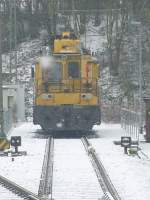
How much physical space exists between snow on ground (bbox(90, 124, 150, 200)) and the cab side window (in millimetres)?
5807

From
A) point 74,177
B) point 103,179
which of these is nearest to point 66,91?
point 74,177

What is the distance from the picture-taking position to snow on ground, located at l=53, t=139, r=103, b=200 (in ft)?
44.4

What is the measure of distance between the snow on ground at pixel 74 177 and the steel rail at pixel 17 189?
50 cm

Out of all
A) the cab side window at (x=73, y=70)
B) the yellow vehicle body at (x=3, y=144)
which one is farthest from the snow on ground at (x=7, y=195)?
the cab side window at (x=73, y=70)

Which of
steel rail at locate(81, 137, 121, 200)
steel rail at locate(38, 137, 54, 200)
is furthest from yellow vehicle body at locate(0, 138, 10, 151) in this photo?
steel rail at locate(81, 137, 121, 200)

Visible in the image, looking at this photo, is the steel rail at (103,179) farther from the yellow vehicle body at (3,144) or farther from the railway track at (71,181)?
the yellow vehicle body at (3,144)

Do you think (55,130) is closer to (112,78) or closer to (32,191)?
(32,191)

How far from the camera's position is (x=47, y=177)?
1616 cm

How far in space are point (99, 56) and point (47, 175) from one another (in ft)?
148

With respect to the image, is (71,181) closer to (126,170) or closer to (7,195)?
(7,195)

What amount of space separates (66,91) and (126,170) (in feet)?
45.3

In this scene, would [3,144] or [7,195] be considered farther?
[3,144]

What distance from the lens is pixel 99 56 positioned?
61344mm

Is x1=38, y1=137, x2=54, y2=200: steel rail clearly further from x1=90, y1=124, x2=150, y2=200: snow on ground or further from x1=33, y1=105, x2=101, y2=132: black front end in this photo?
x1=33, y1=105, x2=101, y2=132: black front end
